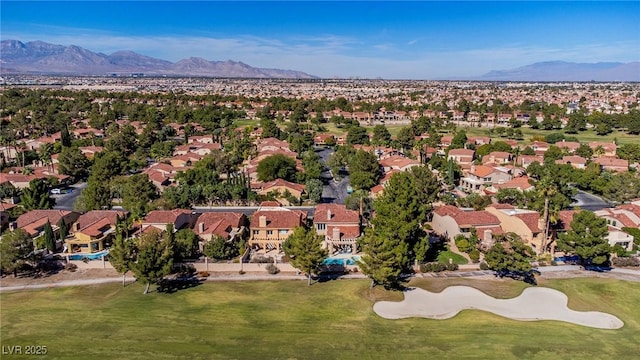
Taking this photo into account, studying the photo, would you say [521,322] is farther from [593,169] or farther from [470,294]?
[593,169]

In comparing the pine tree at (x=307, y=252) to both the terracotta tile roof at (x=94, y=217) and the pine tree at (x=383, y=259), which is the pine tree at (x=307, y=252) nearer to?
the pine tree at (x=383, y=259)

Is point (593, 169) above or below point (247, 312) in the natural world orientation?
above

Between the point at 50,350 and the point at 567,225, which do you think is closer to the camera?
the point at 50,350

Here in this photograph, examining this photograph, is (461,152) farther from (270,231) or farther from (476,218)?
(270,231)

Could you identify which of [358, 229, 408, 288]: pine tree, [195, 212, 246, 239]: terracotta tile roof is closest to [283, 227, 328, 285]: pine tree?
[358, 229, 408, 288]: pine tree

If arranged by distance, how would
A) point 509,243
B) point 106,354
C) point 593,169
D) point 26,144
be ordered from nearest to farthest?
point 106,354, point 509,243, point 593,169, point 26,144

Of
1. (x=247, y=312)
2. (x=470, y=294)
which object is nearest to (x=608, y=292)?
(x=470, y=294)

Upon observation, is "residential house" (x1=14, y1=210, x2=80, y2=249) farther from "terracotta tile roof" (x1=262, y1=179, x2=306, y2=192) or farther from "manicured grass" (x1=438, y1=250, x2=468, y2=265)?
"manicured grass" (x1=438, y1=250, x2=468, y2=265)

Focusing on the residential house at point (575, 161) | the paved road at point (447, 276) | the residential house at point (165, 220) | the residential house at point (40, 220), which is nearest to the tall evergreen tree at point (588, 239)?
the paved road at point (447, 276)
